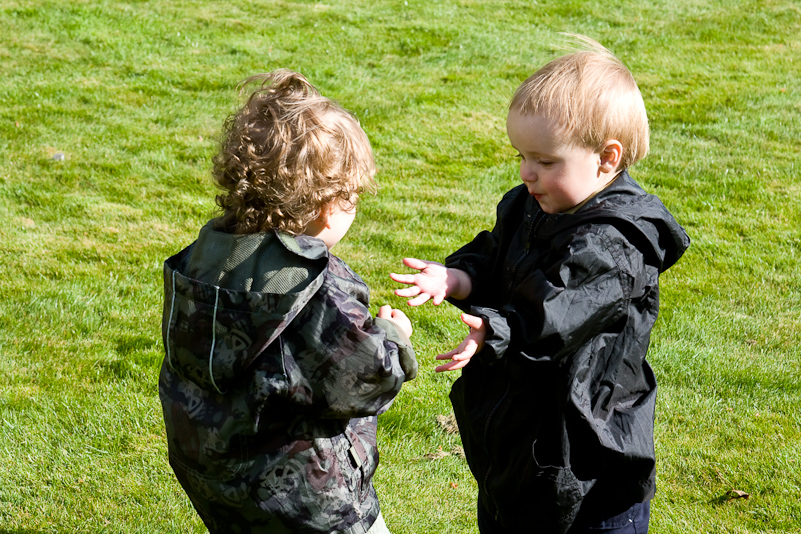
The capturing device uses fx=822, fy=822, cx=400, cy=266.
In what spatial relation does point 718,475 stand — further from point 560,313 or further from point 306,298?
point 306,298

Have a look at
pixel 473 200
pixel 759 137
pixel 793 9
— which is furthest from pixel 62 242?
pixel 793 9

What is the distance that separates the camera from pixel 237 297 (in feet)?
6.67

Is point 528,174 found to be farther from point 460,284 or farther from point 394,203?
point 394,203

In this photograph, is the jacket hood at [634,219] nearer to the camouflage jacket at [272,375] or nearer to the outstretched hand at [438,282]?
the outstretched hand at [438,282]

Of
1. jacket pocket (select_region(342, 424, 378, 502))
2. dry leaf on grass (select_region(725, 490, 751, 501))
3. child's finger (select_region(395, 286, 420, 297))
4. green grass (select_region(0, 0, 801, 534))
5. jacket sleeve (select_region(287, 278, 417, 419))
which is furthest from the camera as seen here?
green grass (select_region(0, 0, 801, 534))

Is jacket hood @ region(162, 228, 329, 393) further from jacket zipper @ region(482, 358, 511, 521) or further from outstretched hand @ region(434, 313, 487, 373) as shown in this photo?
jacket zipper @ region(482, 358, 511, 521)

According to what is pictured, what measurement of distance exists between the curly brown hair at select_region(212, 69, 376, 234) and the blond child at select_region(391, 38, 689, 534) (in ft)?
1.16

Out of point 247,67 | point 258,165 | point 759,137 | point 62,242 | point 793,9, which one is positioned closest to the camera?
point 258,165

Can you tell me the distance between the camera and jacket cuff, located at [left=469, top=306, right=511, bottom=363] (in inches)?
77.7

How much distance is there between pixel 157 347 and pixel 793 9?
10.9 m

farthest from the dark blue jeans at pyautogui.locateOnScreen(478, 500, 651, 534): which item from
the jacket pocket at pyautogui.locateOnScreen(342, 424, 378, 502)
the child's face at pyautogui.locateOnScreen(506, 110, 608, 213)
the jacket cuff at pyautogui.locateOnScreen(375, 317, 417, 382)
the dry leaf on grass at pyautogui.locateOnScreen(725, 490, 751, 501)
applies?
the dry leaf on grass at pyautogui.locateOnScreen(725, 490, 751, 501)

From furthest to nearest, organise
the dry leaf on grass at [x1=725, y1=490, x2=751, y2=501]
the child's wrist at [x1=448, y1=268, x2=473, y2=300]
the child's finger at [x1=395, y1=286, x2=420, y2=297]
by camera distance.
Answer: the dry leaf on grass at [x1=725, y1=490, x2=751, y2=501], the child's wrist at [x1=448, y1=268, x2=473, y2=300], the child's finger at [x1=395, y1=286, x2=420, y2=297]

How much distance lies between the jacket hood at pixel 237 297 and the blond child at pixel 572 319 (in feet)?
1.03

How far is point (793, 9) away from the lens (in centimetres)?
1181
